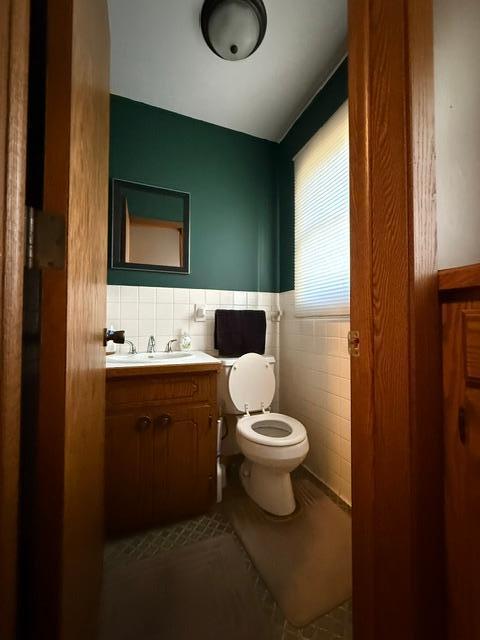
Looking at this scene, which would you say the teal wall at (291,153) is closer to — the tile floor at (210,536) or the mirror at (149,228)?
the mirror at (149,228)

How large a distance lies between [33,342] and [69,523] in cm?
33

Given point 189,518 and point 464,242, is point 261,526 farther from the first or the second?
point 464,242

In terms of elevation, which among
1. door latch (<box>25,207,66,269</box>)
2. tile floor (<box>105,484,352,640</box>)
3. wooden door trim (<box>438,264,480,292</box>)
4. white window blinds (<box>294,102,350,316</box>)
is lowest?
tile floor (<box>105,484,352,640</box>)

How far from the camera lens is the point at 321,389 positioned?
1547 mm

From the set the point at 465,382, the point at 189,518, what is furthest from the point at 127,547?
the point at 465,382

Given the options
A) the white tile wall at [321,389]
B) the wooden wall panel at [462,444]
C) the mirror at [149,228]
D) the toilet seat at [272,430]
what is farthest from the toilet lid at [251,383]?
the wooden wall panel at [462,444]

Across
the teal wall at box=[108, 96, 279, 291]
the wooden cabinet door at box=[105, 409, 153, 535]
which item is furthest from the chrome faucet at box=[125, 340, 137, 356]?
the wooden cabinet door at box=[105, 409, 153, 535]

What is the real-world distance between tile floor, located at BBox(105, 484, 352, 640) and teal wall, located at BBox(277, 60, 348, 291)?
1.53m

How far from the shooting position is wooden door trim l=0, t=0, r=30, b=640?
0.95 ft

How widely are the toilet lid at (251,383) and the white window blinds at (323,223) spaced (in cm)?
48

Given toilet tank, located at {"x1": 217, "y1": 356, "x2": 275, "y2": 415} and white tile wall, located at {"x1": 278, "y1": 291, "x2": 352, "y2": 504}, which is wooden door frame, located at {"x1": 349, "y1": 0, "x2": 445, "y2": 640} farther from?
toilet tank, located at {"x1": 217, "y1": 356, "x2": 275, "y2": 415}

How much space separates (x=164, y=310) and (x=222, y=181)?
1.10 m

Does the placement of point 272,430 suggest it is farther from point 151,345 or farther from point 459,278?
point 459,278

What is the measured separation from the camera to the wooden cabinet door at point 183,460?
1159 mm
